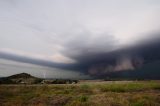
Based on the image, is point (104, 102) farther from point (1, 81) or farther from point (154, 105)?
point (1, 81)

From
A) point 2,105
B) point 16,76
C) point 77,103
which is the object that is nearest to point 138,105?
point 77,103

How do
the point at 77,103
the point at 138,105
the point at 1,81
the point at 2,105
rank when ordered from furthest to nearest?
1. the point at 1,81
2. the point at 2,105
3. the point at 77,103
4. the point at 138,105

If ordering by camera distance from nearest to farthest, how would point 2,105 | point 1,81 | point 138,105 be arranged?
point 138,105 < point 2,105 < point 1,81

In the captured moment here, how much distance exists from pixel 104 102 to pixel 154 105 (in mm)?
8822

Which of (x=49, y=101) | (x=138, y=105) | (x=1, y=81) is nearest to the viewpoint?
(x=138, y=105)

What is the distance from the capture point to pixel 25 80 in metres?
130

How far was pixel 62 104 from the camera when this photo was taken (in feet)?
133

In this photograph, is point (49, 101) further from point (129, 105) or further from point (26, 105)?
point (129, 105)

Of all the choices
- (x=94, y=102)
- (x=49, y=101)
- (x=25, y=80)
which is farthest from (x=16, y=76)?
(x=94, y=102)

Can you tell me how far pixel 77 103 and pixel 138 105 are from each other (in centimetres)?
1094

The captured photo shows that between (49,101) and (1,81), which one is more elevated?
(1,81)

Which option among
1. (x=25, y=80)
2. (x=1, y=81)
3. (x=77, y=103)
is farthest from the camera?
(x=25, y=80)

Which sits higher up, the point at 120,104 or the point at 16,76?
the point at 16,76

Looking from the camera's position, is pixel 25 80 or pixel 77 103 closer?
pixel 77 103
